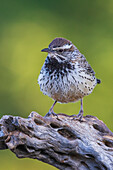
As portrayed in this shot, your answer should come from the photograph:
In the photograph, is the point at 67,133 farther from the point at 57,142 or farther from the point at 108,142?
the point at 108,142

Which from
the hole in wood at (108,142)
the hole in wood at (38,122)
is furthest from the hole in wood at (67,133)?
the hole in wood at (108,142)

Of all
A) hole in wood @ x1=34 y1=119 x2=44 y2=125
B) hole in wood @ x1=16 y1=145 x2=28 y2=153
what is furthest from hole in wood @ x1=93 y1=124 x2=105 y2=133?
hole in wood @ x1=16 y1=145 x2=28 y2=153

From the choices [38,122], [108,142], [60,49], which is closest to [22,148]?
[38,122]

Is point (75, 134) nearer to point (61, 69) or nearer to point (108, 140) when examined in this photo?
point (108, 140)

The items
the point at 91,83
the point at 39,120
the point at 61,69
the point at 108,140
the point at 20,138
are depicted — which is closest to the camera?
the point at 20,138

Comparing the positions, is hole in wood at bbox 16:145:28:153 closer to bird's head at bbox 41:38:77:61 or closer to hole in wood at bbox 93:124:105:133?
hole in wood at bbox 93:124:105:133

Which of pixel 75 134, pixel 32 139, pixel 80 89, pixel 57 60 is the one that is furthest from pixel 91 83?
pixel 32 139
